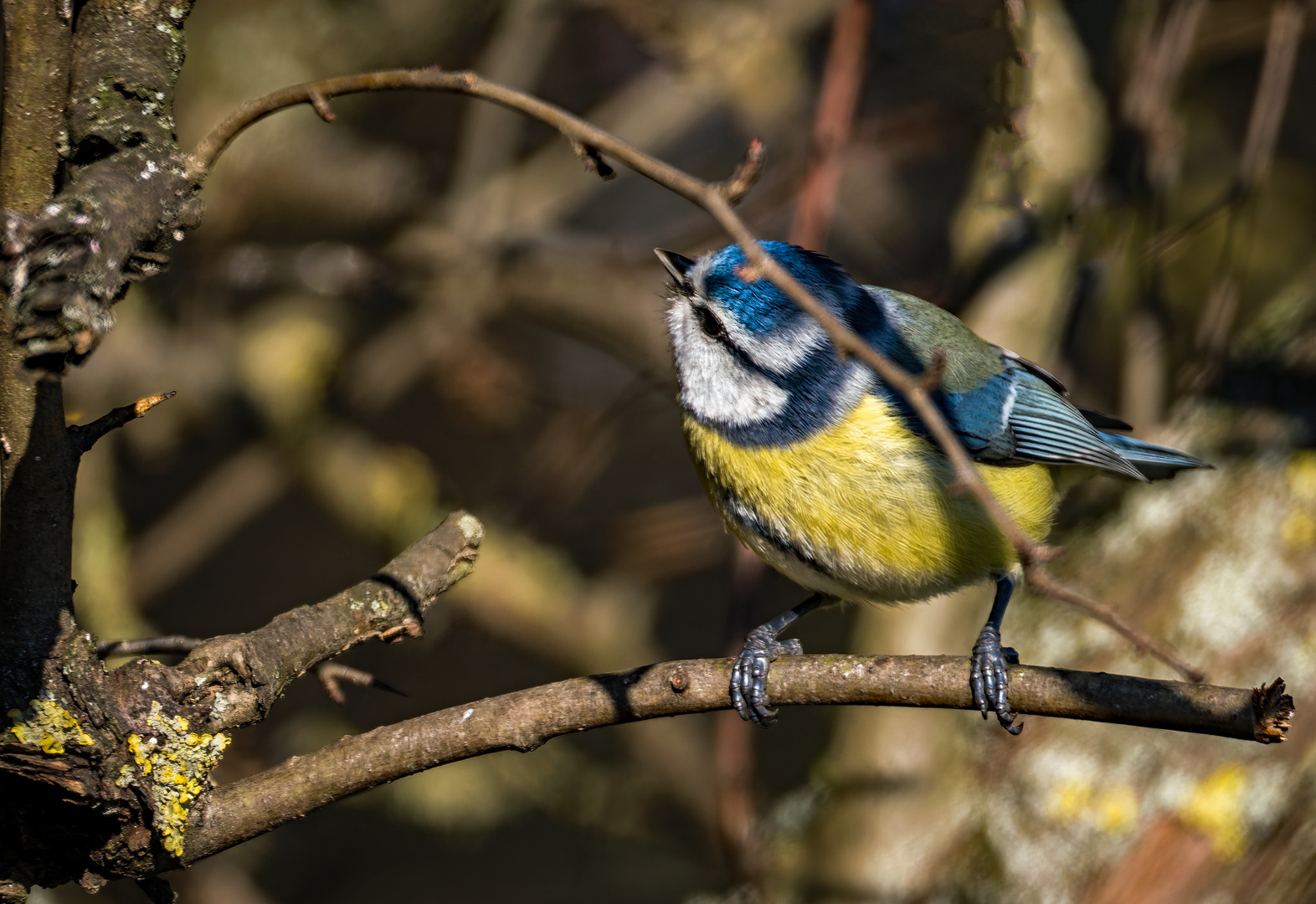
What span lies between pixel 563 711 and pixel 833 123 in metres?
1.90

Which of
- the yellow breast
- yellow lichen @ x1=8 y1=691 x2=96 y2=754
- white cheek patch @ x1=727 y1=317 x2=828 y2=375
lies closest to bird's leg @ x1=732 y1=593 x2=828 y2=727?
the yellow breast

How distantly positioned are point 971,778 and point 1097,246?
1387mm

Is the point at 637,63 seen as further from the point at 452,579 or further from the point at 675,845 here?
the point at 452,579

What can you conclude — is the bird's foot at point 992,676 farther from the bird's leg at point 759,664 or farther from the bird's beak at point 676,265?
the bird's beak at point 676,265

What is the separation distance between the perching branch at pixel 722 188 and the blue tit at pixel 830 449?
2.72 feet

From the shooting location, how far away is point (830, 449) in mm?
2162

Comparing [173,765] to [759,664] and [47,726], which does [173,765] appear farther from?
[759,664]

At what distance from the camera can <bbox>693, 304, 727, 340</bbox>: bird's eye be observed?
89.7 inches

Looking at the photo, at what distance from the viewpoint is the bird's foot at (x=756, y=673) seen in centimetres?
179

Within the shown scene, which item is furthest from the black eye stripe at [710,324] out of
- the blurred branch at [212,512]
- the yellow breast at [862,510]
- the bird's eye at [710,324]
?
the blurred branch at [212,512]

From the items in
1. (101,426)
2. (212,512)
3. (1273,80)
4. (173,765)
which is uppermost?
(1273,80)

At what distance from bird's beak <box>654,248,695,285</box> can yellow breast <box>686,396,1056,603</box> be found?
0.33 metres

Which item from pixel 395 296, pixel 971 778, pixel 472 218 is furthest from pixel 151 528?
pixel 971 778

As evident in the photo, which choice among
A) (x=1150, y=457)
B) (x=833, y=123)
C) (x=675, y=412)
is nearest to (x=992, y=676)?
(x=1150, y=457)
